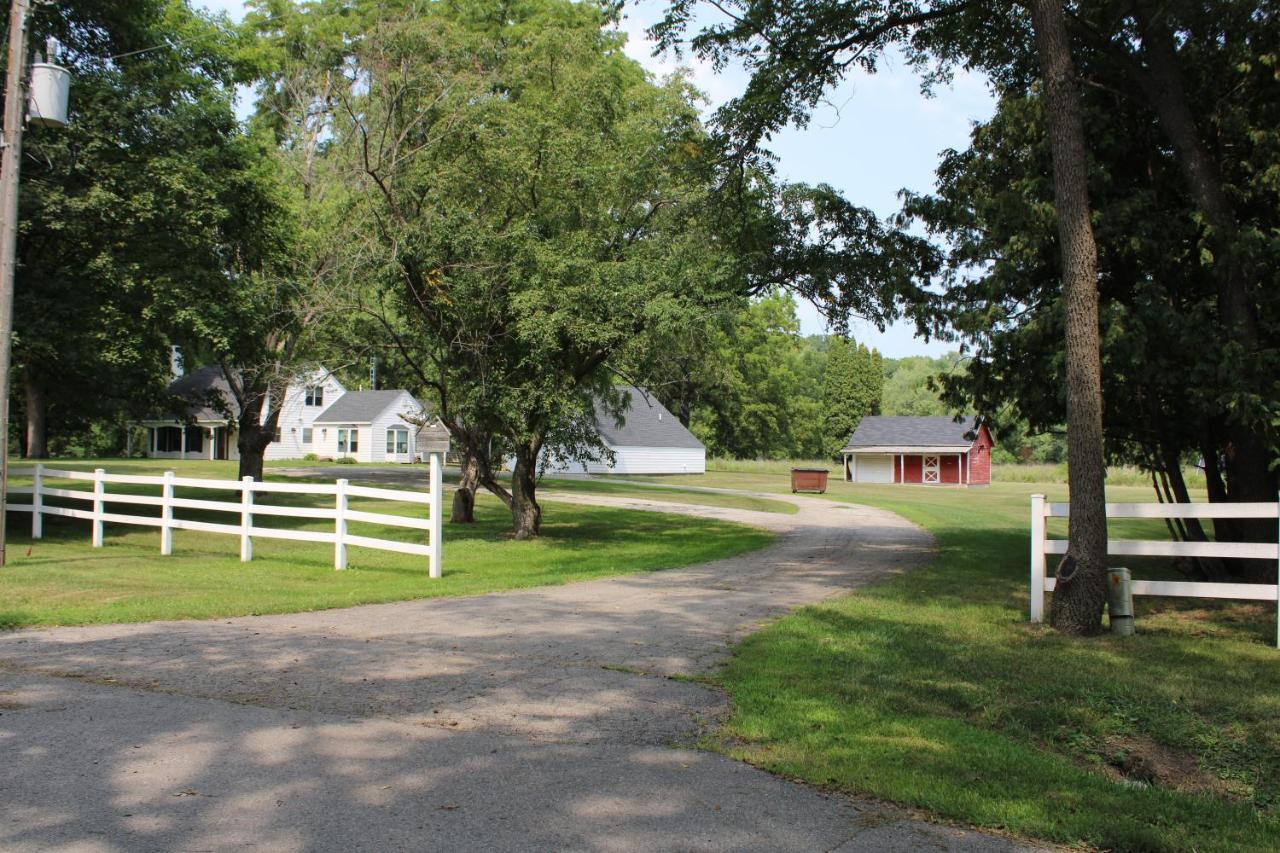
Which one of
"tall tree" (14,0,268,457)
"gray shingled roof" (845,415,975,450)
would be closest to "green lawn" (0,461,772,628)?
"tall tree" (14,0,268,457)

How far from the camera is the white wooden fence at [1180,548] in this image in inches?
347

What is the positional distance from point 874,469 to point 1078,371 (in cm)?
5622

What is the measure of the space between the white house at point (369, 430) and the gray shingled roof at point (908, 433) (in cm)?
2900

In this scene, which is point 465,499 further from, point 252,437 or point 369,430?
point 369,430

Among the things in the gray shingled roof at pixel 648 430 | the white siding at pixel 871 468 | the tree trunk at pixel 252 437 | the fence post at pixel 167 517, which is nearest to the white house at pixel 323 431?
the gray shingled roof at pixel 648 430

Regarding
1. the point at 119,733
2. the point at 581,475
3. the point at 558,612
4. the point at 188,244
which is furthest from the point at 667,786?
the point at 581,475

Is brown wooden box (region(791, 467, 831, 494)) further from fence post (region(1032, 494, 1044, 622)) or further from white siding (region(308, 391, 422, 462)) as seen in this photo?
fence post (region(1032, 494, 1044, 622))

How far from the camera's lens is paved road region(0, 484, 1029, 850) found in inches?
159

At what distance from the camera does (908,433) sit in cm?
6300

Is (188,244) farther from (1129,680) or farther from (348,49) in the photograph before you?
(1129,680)

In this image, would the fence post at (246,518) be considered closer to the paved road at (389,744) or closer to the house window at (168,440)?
the paved road at (389,744)

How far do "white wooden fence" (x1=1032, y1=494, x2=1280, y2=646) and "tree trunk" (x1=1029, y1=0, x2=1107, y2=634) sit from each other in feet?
1.41

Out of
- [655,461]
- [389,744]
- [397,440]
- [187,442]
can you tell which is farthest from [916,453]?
[389,744]

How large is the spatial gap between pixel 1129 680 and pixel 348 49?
29.7 m
